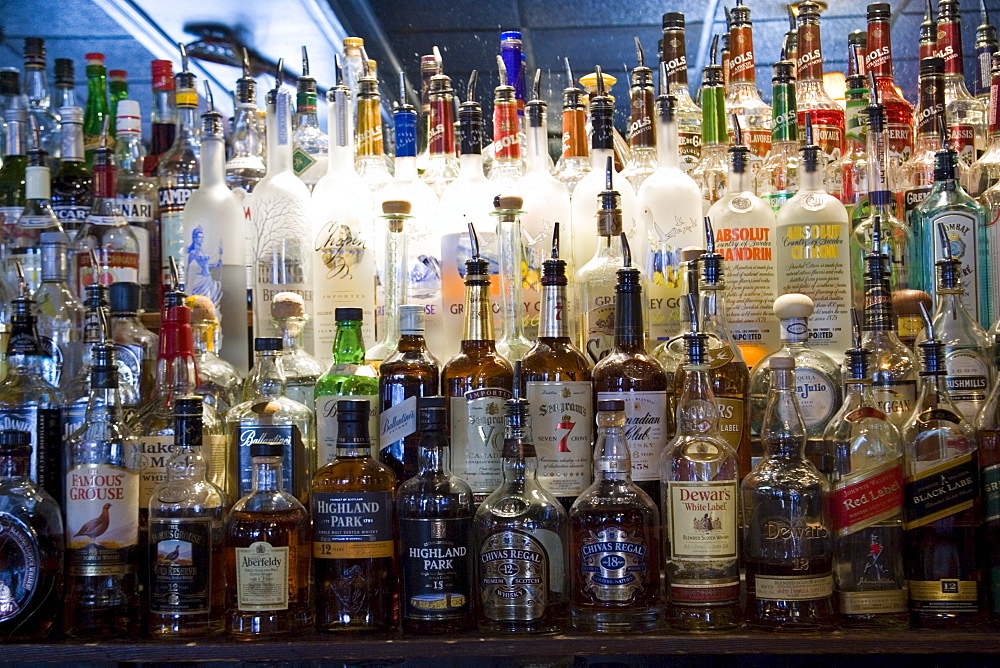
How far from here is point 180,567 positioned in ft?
4.69

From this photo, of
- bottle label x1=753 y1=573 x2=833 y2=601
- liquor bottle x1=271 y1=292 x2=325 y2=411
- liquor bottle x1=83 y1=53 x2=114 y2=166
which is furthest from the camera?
liquor bottle x1=83 y1=53 x2=114 y2=166

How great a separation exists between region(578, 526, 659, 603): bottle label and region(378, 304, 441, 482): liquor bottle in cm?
28

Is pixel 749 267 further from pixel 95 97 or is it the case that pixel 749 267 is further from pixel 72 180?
pixel 95 97

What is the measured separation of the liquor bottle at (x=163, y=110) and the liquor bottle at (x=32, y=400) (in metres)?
0.45

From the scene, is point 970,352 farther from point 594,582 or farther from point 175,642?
point 175,642

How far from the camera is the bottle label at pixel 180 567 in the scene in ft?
4.69

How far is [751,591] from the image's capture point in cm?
142

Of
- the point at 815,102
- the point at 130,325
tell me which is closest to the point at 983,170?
the point at 815,102

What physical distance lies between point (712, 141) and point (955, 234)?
0.39 metres

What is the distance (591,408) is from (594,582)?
9.4 inches

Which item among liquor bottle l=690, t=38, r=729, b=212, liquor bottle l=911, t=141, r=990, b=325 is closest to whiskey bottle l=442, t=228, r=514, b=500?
liquor bottle l=690, t=38, r=729, b=212

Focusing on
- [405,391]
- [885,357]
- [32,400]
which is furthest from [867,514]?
[32,400]

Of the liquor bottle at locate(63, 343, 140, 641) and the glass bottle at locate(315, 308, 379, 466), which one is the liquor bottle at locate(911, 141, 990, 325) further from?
the liquor bottle at locate(63, 343, 140, 641)

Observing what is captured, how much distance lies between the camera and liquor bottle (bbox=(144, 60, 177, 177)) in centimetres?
202
